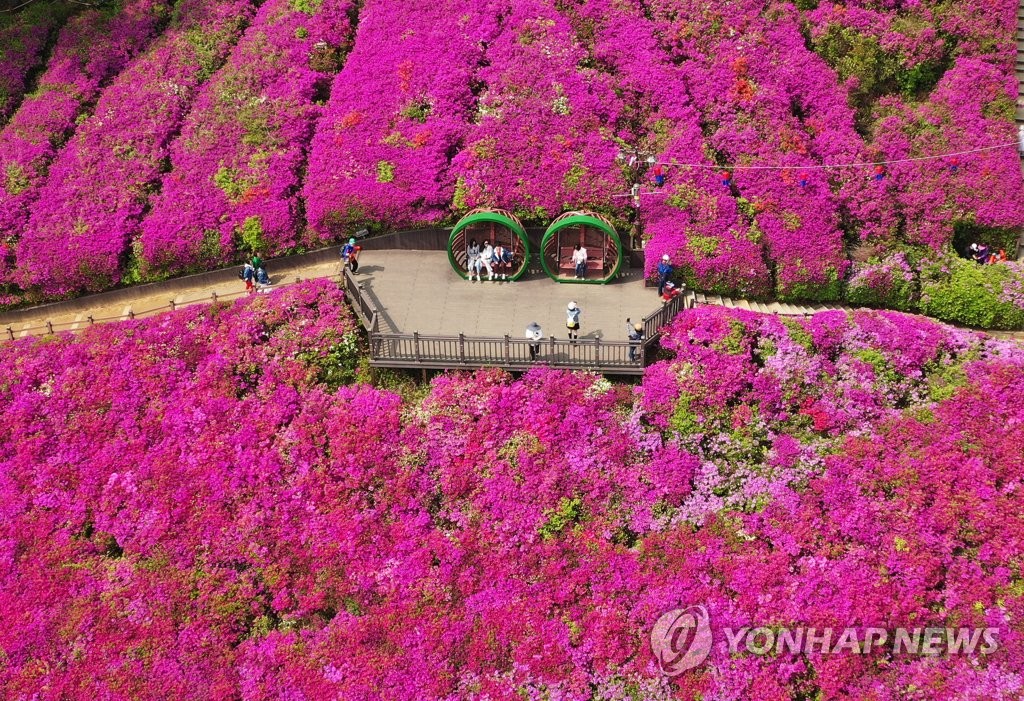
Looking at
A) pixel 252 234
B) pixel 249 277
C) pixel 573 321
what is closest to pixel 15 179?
pixel 252 234

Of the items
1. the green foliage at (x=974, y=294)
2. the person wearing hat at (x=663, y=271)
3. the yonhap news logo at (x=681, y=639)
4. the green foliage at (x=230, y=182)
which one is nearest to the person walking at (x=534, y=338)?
the person wearing hat at (x=663, y=271)

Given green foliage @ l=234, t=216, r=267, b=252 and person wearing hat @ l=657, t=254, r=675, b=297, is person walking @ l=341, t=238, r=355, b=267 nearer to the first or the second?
green foliage @ l=234, t=216, r=267, b=252

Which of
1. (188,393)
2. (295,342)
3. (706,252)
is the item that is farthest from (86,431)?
(706,252)

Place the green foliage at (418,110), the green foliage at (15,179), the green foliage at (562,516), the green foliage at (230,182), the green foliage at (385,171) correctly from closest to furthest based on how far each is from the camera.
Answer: the green foliage at (562,516) → the green foliage at (385,171) → the green foliage at (230,182) → the green foliage at (15,179) → the green foliage at (418,110)

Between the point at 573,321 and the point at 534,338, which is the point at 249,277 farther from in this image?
the point at 573,321

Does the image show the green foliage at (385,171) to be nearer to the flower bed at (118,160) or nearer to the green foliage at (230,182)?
the green foliage at (230,182)

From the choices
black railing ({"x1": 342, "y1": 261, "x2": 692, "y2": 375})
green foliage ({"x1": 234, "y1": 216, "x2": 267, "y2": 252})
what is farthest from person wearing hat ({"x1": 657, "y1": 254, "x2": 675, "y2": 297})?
green foliage ({"x1": 234, "y1": 216, "x2": 267, "y2": 252})
